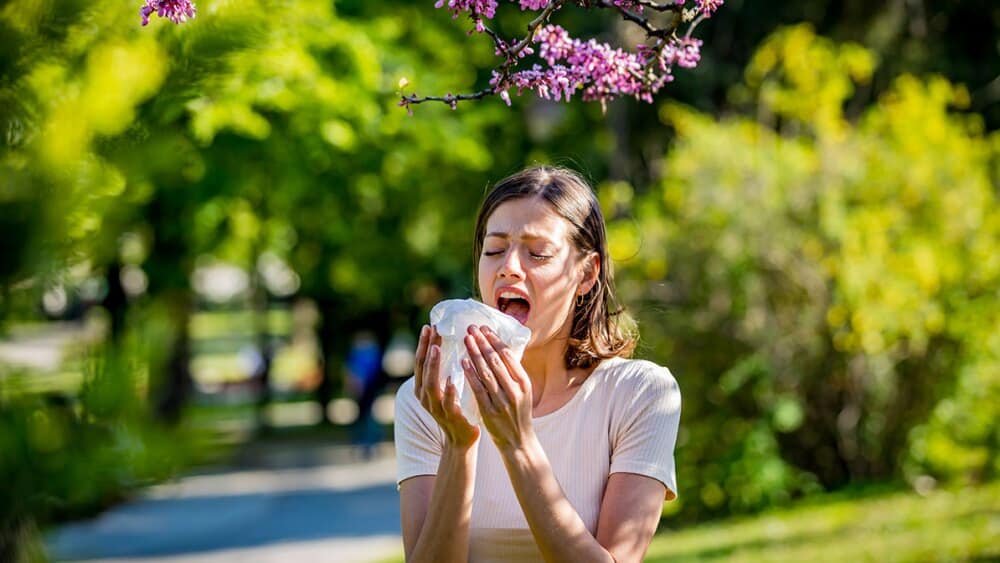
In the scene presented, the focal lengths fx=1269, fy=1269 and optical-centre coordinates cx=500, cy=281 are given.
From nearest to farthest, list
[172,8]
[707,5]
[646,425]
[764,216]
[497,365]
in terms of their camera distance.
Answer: [172,8]
[497,365]
[646,425]
[707,5]
[764,216]

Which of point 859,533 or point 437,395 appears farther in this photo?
point 859,533

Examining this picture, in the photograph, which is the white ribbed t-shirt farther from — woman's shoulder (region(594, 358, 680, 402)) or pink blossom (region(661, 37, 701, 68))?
pink blossom (region(661, 37, 701, 68))

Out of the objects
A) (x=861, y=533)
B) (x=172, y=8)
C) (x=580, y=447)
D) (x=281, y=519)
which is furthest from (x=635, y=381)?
(x=281, y=519)

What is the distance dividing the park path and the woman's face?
628cm

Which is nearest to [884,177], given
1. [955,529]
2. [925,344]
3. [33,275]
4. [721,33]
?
[925,344]

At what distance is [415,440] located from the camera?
2.56 meters

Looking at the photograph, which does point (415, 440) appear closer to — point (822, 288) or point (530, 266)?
point (530, 266)

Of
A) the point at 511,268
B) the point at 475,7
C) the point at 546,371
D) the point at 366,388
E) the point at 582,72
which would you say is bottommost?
the point at 366,388

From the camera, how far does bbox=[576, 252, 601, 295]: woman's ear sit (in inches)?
108

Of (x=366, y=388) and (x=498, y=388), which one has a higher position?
(x=498, y=388)

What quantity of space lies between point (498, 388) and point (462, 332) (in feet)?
0.40

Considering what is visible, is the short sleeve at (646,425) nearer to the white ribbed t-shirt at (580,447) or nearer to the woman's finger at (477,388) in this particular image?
the white ribbed t-shirt at (580,447)

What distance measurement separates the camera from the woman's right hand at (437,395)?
89.3 inches

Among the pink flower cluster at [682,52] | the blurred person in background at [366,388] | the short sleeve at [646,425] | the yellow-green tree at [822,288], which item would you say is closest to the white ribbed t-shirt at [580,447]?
the short sleeve at [646,425]
